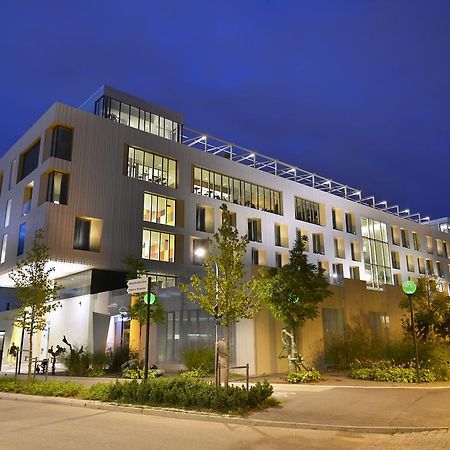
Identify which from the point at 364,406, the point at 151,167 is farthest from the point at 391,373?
the point at 151,167

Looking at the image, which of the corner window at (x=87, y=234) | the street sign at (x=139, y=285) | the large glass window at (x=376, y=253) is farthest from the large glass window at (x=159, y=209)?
the large glass window at (x=376, y=253)

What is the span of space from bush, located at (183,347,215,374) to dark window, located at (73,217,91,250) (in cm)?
1398

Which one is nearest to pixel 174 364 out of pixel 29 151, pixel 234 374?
pixel 234 374

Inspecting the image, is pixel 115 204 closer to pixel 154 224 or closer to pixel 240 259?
pixel 154 224

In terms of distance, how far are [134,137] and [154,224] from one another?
7.07 meters

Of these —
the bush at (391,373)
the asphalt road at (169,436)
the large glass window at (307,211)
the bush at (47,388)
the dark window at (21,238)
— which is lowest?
the asphalt road at (169,436)

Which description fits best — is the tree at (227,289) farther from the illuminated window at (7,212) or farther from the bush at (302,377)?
the illuminated window at (7,212)

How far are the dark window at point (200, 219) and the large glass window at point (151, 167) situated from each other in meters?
3.21

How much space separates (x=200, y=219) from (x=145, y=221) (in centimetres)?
582

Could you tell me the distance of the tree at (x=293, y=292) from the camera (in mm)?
18438

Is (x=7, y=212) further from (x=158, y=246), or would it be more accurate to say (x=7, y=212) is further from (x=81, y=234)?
(x=158, y=246)

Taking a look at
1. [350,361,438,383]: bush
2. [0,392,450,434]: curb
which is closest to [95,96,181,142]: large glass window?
[350,361,438,383]: bush

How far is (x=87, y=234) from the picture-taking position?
107ft

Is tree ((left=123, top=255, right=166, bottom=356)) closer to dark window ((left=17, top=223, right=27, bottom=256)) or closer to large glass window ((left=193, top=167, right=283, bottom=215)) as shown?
dark window ((left=17, top=223, right=27, bottom=256))
